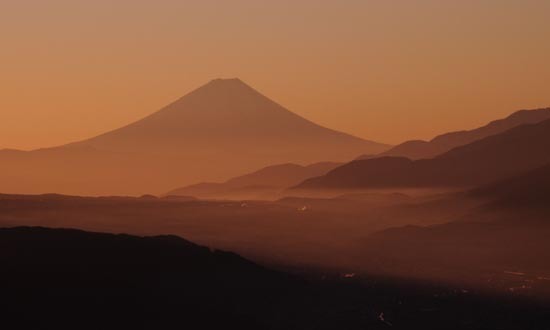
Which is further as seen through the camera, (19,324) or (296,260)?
(296,260)

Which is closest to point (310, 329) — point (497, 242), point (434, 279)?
point (434, 279)

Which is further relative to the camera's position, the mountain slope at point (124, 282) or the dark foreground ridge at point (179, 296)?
the dark foreground ridge at point (179, 296)

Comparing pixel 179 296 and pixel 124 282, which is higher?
pixel 124 282

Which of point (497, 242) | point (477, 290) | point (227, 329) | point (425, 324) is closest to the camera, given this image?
point (227, 329)

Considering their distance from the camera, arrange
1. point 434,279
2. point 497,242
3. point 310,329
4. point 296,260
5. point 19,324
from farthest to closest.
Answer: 1. point 497,242
2. point 296,260
3. point 434,279
4. point 310,329
5. point 19,324

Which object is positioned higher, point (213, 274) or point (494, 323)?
point (213, 274)

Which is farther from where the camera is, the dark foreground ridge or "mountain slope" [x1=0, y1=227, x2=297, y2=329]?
the dark foreground ridge

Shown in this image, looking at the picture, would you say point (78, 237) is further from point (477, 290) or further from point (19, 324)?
point (477, 290)
